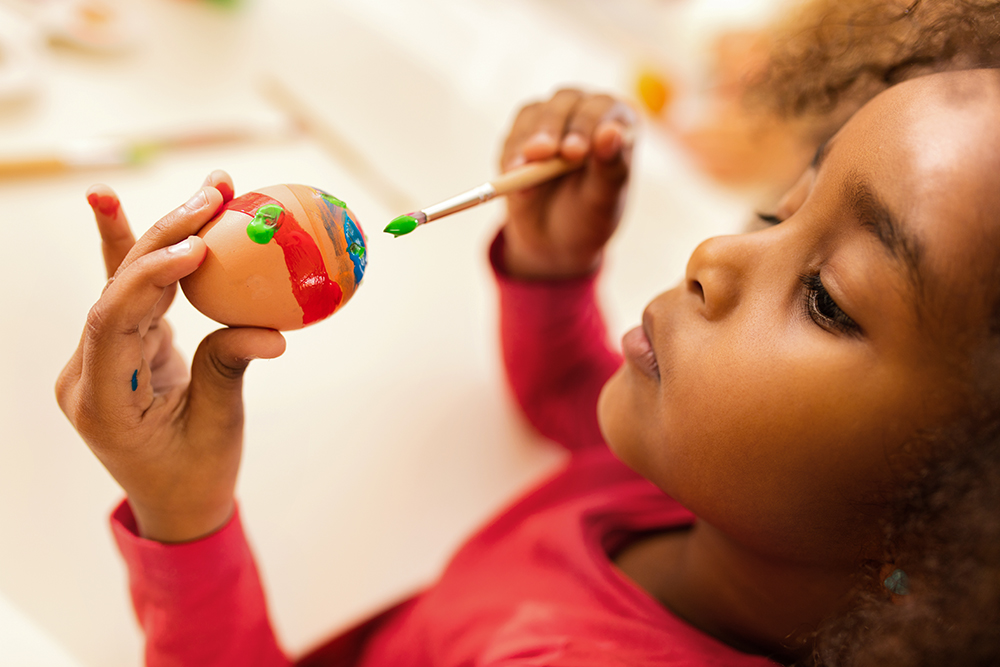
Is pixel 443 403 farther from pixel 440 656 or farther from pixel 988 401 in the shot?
pixel 988 401

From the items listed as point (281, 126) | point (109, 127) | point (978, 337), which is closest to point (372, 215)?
point (281, 126)

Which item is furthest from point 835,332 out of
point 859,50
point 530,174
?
point 859,50

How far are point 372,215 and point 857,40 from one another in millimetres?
472

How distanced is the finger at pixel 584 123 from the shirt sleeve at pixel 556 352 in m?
0.14

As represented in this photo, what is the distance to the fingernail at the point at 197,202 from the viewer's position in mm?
324

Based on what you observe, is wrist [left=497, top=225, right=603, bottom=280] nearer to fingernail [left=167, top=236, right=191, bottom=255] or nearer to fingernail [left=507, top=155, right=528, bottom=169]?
fingernail [left=507, top=155, right=528, bottom=169]

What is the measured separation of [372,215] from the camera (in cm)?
75

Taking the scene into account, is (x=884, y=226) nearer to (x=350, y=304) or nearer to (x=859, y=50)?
(x=859, y=50)

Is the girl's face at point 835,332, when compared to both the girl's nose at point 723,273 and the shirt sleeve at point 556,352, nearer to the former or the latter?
the girl's nose at point 723,273

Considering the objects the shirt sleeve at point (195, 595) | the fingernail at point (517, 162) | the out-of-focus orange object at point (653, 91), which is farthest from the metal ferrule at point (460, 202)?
the out-of-focus orange object at point (653, 91)

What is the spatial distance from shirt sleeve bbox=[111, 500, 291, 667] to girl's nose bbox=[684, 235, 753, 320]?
294 millimetres

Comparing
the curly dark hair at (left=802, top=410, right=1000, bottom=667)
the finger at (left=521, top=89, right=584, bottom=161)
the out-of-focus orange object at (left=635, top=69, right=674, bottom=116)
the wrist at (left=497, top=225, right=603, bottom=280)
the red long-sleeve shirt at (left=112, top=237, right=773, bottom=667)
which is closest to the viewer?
the curly dark hair at (left=802, top=410, right=1000, bottom=667)

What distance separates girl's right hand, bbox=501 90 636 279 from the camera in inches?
20.5

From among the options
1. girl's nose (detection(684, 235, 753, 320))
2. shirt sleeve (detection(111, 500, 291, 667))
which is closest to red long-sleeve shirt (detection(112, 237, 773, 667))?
shirt sleeve (detection(111, 500, 291, 667))
